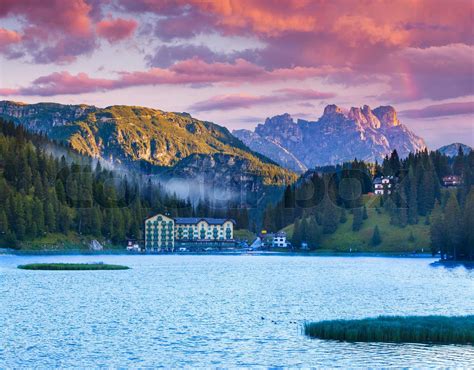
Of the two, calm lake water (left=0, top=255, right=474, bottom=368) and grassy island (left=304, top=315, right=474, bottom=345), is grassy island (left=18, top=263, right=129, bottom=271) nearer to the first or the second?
calm lake water (left=0, top=255, right=474, bottom=368)

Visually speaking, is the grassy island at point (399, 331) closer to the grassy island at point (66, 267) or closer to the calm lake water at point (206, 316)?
the calm lake water at point (206, 316)

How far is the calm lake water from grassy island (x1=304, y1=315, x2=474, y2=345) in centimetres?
153

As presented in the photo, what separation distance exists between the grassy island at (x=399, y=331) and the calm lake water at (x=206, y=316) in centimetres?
153

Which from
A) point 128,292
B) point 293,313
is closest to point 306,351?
point 293,313

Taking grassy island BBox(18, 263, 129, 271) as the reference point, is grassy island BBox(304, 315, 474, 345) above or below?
below

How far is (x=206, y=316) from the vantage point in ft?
278

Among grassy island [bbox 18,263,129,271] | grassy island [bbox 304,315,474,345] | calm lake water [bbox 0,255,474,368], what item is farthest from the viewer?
grassy island [bbox 18,263,129,271]

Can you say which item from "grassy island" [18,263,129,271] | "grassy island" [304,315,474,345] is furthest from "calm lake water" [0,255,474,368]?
"grassy island" [18,263,129,271]

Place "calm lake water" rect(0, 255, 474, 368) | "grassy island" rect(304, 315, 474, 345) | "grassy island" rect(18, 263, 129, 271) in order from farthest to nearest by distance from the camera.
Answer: "grassy island" rect(18, 263, 129, 271)
"grassy island" rect(304, 315, 474, 345)
"calm lake water" rect(0, 255, 474, 368)

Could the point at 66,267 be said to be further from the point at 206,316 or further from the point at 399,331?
the point at 399,331

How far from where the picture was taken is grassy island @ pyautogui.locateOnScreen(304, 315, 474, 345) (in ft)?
205

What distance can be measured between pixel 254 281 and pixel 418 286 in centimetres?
3114

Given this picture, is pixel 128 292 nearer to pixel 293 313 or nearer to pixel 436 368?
pixel 293 313

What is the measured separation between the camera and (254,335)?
229ft
